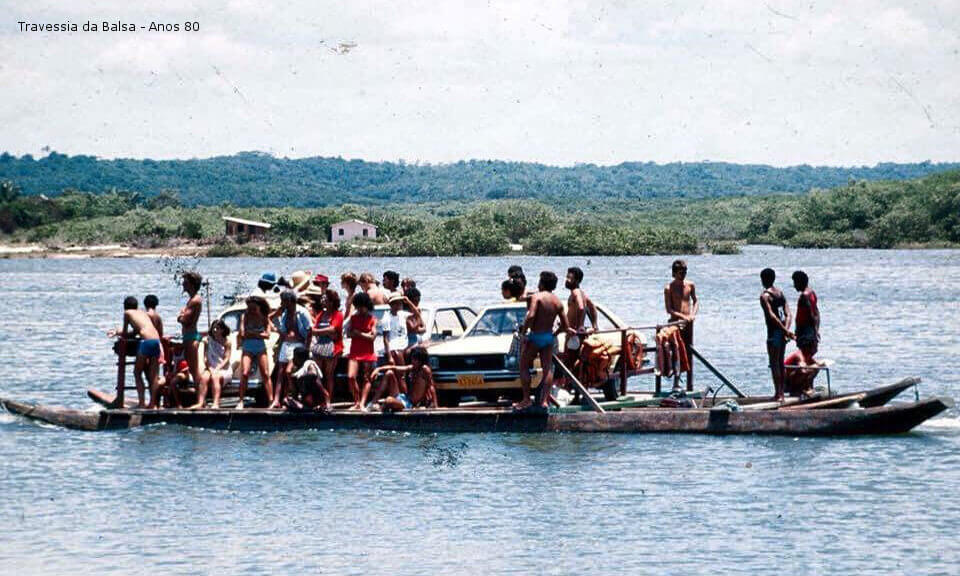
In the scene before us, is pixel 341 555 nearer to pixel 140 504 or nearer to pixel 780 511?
pixel 140 504

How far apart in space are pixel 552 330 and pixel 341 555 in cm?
511

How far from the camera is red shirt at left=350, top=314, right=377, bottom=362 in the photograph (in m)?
19.5

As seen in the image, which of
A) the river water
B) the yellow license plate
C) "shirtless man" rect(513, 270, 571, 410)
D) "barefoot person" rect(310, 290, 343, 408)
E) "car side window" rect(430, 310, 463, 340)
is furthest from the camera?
"car side window" rect(430, 310, 463, 340)

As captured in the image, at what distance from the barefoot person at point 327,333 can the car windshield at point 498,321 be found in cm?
174

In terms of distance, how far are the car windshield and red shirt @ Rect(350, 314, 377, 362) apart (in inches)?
53.2

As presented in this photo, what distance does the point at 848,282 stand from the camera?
73.1m

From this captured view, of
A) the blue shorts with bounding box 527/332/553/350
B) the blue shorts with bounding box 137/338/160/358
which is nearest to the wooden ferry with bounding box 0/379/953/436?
the blue shorts with bounding box 527/332/553/350

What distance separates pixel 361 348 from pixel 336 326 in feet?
1.41

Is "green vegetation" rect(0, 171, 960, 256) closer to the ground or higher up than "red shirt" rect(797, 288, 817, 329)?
higher up

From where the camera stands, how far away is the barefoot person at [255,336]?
A: 19.9 metres

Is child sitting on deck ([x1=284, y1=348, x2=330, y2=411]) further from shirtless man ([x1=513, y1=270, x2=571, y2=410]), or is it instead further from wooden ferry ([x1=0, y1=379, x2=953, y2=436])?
shirtless man ([x1=513, y1=270, x2=571, y2=410])

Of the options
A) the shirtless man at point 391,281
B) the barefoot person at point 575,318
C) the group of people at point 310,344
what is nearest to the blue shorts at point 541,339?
the barefoot person at point 575,318

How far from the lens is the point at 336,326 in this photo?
19.8 metres

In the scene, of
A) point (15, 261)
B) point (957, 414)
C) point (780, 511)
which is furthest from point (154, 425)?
point (15, 261)
